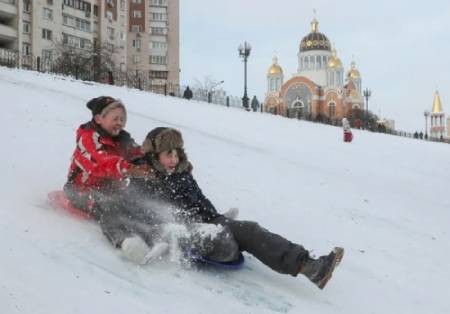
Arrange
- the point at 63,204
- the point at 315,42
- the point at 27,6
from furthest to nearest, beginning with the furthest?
1. the point at 315,42
2. the point at 27,6
3. the point at 63,204

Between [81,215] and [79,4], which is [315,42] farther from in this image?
[81,215]

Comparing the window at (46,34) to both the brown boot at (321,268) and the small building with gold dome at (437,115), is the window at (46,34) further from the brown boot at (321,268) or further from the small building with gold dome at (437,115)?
the small building with gold dome at (437,115)

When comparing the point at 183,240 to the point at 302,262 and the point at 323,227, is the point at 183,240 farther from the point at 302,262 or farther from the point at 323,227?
the point at 323,227

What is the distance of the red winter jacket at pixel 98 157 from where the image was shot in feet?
14.3

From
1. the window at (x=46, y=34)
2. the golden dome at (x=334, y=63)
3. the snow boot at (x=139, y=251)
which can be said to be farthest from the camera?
the golden dome at (x=334, y=63)

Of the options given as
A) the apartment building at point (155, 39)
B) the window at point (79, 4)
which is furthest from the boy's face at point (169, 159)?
the apartment building at point (155, 39)

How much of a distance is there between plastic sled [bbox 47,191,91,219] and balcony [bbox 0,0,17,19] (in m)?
47.6

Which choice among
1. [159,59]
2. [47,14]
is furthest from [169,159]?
[159,59]

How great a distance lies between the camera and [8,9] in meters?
48.7

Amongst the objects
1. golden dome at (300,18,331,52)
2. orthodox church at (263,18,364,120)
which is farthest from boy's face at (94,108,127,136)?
golden dome at (300,18,331,52)

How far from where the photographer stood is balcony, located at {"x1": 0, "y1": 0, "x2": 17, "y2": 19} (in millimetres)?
48188

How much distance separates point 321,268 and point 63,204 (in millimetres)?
2021

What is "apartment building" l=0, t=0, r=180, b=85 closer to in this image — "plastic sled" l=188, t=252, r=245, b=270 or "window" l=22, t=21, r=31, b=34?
"window" l=22, t=21, r=31, b=34

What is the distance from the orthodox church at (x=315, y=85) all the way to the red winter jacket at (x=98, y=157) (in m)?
79.1
